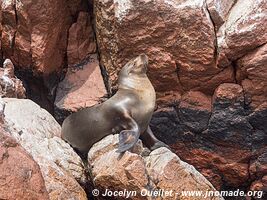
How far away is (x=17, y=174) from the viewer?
3.09 metres

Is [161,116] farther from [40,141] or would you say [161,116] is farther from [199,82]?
[40,141]

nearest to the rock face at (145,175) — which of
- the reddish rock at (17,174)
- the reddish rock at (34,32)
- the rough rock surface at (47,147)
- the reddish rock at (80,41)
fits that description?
the rough rock surface at (47,147)

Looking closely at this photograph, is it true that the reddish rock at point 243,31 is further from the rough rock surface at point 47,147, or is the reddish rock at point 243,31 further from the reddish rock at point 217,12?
the rough rock surface at point 47,147

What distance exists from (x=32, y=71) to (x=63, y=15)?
76 centimetres

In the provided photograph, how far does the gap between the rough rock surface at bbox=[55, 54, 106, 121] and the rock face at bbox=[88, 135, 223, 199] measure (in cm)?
201

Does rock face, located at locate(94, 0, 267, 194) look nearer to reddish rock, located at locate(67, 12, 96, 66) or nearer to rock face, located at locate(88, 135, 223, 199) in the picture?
reddish rock, located at locate(67, 12, 96, 66)

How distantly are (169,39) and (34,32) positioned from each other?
5.40ft

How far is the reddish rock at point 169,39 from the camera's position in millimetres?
5574

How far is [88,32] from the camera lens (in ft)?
22.0

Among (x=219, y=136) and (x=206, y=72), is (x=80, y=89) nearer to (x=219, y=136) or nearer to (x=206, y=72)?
(x=206, y=72)

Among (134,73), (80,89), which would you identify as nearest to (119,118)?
(134,73)

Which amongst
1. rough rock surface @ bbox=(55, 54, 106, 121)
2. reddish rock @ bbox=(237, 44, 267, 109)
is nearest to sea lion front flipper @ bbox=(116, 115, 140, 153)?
rough rock surface @ bbox=(55, 54, 106, 121)

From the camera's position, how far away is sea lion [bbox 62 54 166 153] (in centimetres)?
539

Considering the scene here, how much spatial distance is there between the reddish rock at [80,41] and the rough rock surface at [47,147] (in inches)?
53.5
